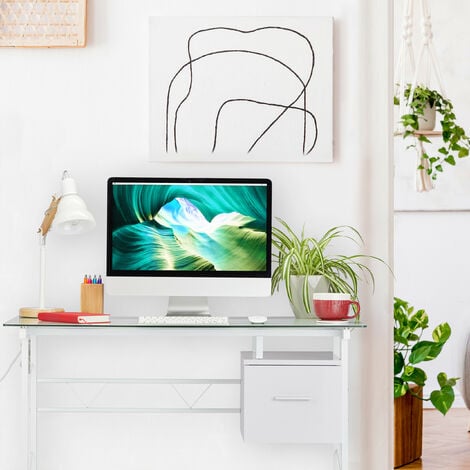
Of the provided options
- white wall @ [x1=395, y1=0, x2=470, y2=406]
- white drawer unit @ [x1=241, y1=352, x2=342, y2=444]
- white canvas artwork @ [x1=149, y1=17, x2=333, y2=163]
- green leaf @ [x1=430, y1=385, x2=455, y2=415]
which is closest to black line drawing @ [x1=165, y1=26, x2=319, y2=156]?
white canvas artwork @ [x1=149, y1=17, x2=333, y2=163]

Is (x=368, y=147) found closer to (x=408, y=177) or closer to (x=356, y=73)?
(x=356, y=73)

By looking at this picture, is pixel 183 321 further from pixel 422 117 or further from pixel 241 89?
pixel 422 117

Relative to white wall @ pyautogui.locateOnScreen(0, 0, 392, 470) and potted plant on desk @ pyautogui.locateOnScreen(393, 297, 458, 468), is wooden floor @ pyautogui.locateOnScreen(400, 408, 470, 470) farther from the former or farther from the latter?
white wall @ pyautogui.locateOnScreen(0, 0, 392, 470)

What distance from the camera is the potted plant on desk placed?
3.53 meters

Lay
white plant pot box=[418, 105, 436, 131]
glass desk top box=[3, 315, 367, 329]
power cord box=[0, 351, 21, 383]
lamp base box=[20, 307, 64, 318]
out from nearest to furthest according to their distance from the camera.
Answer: glass desk top box=[3, 315, 367, 329]
lamp base box=[20, 307, 64, 318]
power cord box=[0, 351, 21, 383]
white plant pot box=[418, 105, 436, 131]

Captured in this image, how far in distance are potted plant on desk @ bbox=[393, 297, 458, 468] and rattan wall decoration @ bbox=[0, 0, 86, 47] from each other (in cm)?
186

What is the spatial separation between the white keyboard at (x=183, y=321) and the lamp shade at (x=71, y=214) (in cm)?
44

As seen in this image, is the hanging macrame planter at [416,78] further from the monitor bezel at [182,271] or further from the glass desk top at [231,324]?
the glass desk top at [231,324]

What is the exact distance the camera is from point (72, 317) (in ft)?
8.62

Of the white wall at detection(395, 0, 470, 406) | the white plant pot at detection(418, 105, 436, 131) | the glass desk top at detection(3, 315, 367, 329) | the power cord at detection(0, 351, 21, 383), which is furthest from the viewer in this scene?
the white wall at detection(395, 0, 470, 406)

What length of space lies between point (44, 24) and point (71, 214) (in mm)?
805

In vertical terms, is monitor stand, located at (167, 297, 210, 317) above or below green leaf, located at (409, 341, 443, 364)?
above

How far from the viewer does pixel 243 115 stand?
304 centimetres

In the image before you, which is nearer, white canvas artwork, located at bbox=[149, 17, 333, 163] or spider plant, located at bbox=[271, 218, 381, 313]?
spider plant, located at bbox=[271, 218, 381, 313]
